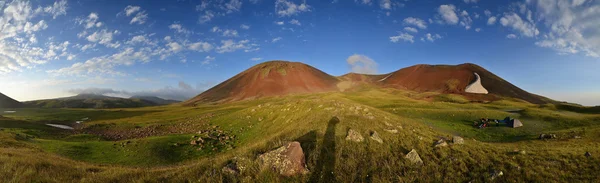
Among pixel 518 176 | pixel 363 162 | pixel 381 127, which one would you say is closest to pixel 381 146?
pixel 363 162

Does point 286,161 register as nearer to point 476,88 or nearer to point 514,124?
point 514,124

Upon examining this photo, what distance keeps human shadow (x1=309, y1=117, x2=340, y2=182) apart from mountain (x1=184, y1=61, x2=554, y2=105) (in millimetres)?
126062

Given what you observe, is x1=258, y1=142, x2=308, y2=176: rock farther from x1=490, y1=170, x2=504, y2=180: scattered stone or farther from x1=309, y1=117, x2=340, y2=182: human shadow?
x1=490, y1=170, x2=504, y2=180: scattered stone

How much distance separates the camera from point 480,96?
111 metres

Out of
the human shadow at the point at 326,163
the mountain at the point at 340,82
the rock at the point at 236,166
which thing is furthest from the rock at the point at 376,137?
the mountain at the point at 340,82

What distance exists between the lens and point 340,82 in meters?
182

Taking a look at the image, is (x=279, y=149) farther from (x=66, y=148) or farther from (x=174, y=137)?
(x=66, y=148)

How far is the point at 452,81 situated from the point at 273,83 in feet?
339

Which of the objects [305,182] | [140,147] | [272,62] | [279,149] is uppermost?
[272,62]

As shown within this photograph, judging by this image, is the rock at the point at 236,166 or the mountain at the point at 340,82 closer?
the rock at the point at 236,166

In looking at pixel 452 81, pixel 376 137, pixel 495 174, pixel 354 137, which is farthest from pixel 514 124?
pixel 452 81

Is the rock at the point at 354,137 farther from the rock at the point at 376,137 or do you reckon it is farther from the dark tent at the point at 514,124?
the dark tent at the point at 514,124

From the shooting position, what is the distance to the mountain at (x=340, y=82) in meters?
132

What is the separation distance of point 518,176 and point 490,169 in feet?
3.09
